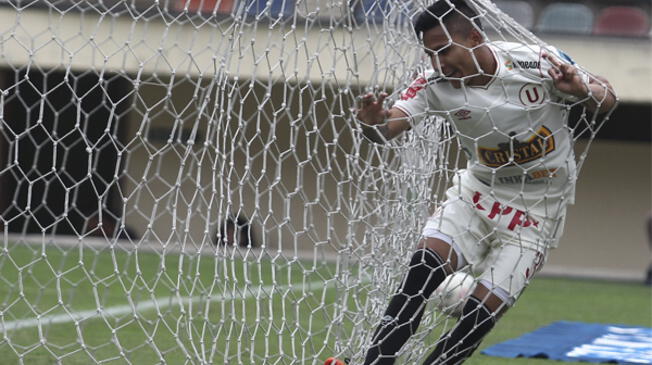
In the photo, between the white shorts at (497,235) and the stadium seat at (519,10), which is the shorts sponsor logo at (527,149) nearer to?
the white shorts at (497,235)

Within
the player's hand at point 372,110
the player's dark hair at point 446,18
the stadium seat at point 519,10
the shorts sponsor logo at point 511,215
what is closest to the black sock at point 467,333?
the shorts sponsor logo at point 511,215

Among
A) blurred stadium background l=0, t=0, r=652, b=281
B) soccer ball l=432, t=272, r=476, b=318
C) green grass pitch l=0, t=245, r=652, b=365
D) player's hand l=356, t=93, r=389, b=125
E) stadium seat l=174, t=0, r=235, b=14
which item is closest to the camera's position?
player's hand l=356, t=93, r=389, b=125

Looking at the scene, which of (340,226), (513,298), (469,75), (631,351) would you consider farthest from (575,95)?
(340,226)

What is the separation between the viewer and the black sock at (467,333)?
445 centimetres

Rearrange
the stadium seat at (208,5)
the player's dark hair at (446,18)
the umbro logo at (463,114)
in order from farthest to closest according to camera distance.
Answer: the stadium seat at (208,5) → the umbro logo at (463,114) → the player's dark hair at (446,18)

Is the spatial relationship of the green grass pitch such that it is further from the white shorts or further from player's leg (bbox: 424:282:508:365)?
the white shorts

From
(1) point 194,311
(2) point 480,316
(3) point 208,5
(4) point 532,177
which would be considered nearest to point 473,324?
(2) point 480,316

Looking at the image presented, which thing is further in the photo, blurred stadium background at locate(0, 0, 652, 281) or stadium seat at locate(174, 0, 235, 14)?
blurred stadium background at locate(0, 0, 652, 281)

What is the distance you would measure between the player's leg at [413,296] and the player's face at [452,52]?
0.67 metres

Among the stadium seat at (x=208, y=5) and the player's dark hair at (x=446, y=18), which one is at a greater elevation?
the player's dark hair at (x=446, y=18)

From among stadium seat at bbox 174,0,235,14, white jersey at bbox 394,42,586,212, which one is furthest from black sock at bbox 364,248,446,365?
stadium seat at bbox 174,0,235,14

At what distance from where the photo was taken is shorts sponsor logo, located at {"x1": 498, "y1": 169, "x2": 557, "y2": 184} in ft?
14.7

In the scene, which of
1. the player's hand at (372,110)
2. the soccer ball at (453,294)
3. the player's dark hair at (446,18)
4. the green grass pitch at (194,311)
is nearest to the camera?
the player's hand at (372,110)

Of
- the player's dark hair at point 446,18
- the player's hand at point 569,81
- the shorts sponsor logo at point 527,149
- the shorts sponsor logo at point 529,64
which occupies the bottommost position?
the shorts sponsor logo at point 527,149
